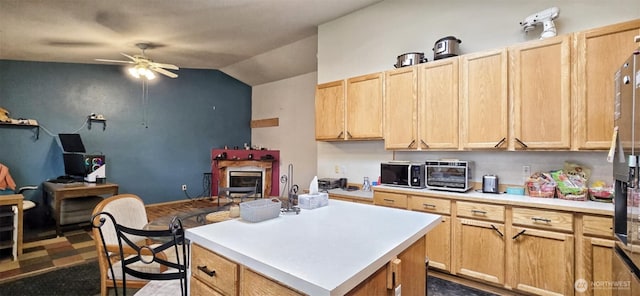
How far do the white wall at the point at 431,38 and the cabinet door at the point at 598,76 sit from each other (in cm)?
32

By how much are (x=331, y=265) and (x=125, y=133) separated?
6.22 m

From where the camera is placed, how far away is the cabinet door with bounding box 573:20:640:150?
2004 mm

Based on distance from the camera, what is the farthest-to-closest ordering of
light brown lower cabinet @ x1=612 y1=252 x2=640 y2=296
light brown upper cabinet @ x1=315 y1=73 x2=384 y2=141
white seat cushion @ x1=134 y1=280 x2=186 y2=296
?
light brown upper cabinet @ x1=315 y1=73 x2=384 y2=141
white seat cushion @ x1=134 y1=280 x2=186 y2=296
light brown lower cabinet @ x1=612 y1=252 x2=640 y2=296

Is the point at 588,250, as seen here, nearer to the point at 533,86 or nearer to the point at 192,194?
the point at 533,86

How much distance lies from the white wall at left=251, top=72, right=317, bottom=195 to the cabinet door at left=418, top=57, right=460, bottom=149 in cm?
322

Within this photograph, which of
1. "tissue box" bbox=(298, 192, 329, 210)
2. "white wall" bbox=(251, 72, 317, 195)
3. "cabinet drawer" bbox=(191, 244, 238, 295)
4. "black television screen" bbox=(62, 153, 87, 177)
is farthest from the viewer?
"white wall" bbox=(251, 72, 317, 195)

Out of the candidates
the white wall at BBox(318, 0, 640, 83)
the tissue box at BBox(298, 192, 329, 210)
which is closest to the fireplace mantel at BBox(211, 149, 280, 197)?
the white wall at BBox(318, 0, 640, 83)

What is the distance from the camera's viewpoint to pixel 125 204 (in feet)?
6.75

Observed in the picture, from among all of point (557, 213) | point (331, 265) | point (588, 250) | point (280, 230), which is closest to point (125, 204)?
point (280, 230)

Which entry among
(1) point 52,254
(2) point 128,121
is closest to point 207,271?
(1) point 52,254

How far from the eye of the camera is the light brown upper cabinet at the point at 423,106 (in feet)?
9.06

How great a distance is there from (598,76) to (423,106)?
1.31 m

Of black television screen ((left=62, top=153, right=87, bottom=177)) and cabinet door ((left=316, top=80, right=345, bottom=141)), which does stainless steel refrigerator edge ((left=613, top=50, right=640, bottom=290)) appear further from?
black television screen ((left=62, top=153, right=87, bottom=177))

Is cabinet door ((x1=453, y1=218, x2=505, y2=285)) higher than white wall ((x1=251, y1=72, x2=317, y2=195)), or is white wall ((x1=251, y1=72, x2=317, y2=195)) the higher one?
white wall ((x1=251, y1=72, x2=317, y2=195))
